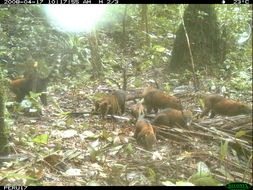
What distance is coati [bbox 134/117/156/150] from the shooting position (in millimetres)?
4227

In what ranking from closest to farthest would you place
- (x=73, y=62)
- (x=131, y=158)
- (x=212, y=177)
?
(x=212, y=177) → (x=131, y=158) → (x=73, y=62)

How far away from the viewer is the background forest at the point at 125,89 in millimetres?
3428

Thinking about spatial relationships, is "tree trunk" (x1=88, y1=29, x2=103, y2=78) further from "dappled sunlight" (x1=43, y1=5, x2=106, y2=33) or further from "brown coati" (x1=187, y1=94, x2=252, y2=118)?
"brown coati" (x1=187, y1=94, x2=252, y2=118)

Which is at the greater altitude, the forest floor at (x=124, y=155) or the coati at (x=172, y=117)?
the coati at (x=172, y=117)

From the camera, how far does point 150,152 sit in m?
4.01

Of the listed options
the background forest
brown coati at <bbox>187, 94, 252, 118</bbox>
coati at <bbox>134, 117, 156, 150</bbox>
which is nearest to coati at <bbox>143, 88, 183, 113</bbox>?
the background forest

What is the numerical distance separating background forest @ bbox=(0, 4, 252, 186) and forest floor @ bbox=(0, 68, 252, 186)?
14 mm

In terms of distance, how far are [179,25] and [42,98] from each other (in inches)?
125

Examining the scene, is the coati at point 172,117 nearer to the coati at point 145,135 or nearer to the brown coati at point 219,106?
the coati at point 145,135

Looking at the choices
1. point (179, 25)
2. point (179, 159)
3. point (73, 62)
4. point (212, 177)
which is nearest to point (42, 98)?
point (73, 62)

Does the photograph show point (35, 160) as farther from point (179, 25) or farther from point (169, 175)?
Result: point (179, 25)

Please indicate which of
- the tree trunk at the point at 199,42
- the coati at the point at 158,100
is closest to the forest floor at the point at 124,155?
the coati at the point at 158,100

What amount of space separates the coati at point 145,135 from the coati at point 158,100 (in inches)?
A: 45.9

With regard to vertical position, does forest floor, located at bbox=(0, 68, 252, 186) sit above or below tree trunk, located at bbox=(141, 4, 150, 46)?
below
